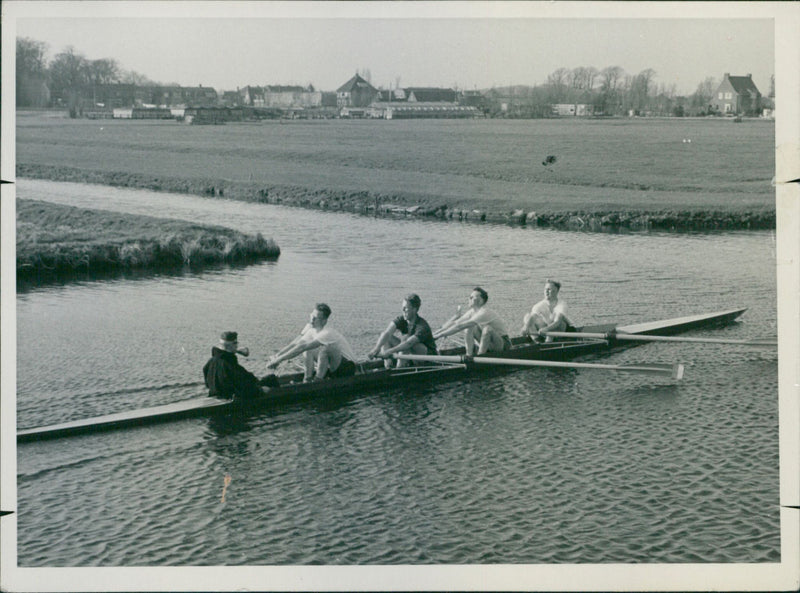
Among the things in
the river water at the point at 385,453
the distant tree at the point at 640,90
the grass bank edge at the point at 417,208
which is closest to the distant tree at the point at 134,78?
the river water at the point at 385,453

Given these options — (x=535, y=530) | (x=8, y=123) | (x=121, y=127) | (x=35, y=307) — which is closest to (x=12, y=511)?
(x=8, y=123)

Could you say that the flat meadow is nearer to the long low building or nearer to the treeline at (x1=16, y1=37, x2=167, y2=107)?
the long low building

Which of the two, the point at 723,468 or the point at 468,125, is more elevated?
the point at 468,125

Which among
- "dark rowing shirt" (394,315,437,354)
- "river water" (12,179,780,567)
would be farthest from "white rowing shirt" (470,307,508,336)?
"river water" (12,179,780,567)

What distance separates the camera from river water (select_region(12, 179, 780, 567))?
26.3 ft

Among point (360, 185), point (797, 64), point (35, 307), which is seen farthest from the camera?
point (360, 185)

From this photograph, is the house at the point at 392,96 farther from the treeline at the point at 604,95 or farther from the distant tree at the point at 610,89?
the distant tree at the point at 610,89

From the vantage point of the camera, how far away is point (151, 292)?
54.0ft

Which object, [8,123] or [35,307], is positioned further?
[35,307]

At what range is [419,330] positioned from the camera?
1171cm

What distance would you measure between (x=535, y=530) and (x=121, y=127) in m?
16.2

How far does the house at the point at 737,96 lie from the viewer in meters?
13.0

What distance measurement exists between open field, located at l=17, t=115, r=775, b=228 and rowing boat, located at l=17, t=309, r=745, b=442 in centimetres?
526

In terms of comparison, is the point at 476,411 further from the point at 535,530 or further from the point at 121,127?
the point at 121,127
